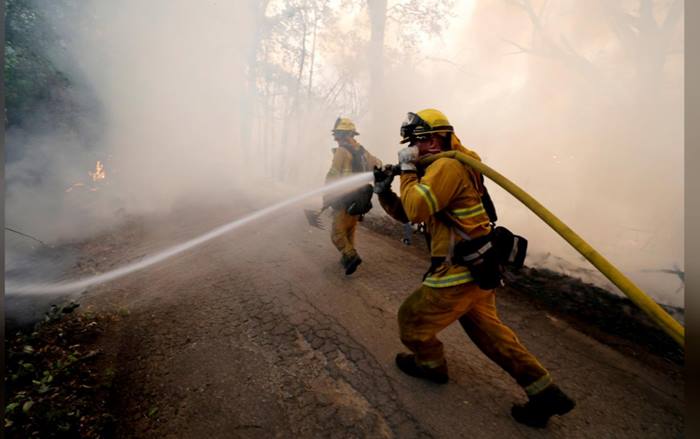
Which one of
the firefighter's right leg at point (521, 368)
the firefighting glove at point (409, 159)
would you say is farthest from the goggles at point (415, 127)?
the firefighter's right leg at point (521, 368)

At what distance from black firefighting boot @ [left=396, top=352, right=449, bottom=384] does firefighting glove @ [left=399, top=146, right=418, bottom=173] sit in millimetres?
1529

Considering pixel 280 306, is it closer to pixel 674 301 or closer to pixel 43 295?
pixel 43 295

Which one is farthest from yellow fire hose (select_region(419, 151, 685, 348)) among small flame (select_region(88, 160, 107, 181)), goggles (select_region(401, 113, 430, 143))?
small flame (select_region(88, 160, 107, 181))

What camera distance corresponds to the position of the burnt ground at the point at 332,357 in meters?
2.36

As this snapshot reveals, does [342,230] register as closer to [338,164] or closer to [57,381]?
[338,164]

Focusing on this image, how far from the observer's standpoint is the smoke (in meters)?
6.78

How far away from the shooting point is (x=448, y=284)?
2334mm

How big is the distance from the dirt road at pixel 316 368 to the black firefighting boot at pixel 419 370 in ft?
0.21

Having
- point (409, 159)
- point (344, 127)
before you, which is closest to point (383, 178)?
point (409, 159)

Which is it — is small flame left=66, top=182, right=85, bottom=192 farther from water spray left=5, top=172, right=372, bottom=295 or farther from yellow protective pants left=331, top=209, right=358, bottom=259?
yellow protective pants left=331, top=209, right=358, bottom=259

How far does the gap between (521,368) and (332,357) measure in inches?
58.2

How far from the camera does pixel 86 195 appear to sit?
8016 millimetres

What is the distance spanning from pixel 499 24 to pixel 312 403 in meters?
15.2

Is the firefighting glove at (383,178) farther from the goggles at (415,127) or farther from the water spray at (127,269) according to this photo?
the water spray at (127,269)
